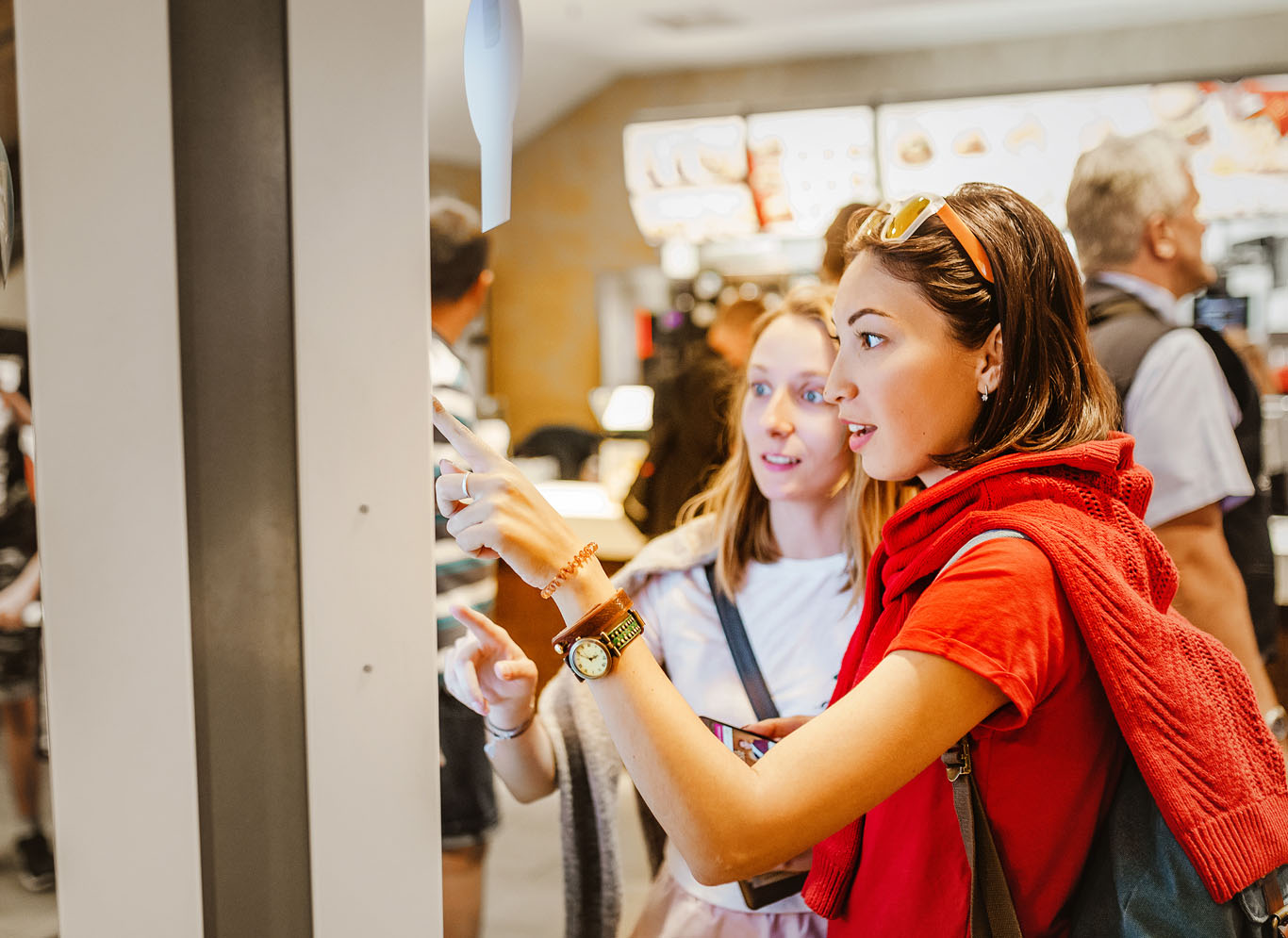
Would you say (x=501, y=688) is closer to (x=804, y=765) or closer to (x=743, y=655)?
(x=743, y=655)

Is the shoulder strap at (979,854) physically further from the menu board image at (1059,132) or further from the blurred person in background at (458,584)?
the menu board image at (1059,132)

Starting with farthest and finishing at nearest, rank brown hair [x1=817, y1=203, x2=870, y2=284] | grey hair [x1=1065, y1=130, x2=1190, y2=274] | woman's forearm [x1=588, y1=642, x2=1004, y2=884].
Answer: grey hair [x1=1065, y1=130, x2=1190, y2=274], brown hair [x1=817, y1=203, x2=870, y2=284], woman's forearm [x1=588, y1=642, x2=1004, y2=884]

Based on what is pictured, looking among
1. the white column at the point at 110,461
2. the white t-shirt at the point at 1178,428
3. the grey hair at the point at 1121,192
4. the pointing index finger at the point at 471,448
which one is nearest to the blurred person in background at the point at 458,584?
the pointing index finger at the point at 471,448

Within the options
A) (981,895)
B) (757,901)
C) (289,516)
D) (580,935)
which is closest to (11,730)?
(289,516)

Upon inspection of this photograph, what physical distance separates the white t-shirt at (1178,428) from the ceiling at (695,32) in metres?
0.48

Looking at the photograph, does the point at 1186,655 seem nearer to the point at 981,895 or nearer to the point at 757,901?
the point at 981,895

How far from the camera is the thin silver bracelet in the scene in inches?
46.4

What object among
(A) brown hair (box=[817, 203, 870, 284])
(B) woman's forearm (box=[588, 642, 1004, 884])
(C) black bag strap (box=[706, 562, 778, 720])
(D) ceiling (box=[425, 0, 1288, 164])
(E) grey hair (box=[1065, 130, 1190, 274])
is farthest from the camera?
(E) grey hair (box=[1065, 130, 1190, 274])

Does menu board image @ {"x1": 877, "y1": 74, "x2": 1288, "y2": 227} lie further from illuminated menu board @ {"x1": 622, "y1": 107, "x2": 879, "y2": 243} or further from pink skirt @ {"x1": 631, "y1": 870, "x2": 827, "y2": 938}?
pink skirt @ {"x1": 631, "y1": 870, "x2": 827, "y2": 938}

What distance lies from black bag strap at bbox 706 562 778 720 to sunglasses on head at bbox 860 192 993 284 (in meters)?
0.52

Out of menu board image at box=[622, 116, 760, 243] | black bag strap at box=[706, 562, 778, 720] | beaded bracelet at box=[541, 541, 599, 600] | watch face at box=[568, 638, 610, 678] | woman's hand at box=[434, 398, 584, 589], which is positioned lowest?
black bag strap at box=[706, 562, 778, 720]

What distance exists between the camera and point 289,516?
1.07 m

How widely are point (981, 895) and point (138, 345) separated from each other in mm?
992

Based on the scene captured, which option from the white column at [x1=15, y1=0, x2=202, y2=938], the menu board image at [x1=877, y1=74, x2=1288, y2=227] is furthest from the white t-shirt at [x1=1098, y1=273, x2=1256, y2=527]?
the white column at [x1=15, y1=0, x2=202, y2=938]
